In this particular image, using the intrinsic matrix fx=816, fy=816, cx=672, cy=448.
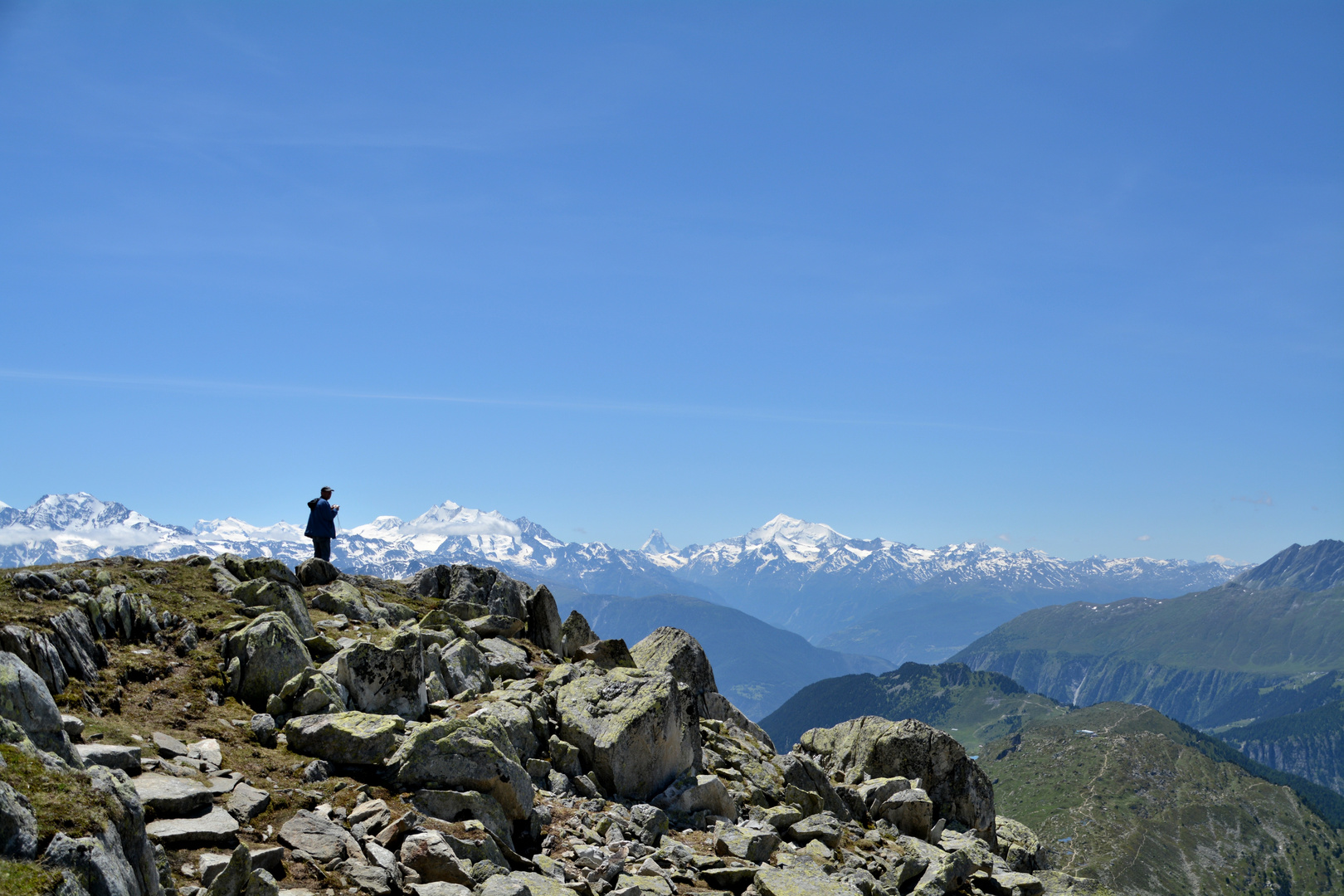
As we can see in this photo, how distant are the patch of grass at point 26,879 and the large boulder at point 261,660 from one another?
11704 mm

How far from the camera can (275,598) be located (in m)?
26.0

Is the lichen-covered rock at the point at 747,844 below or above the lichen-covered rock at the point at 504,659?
below

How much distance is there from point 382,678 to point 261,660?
3.01 metres

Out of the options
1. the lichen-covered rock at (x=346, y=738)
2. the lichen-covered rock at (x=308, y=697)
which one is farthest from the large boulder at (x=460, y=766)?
the lichen-covered rock at (x=308, y=697)

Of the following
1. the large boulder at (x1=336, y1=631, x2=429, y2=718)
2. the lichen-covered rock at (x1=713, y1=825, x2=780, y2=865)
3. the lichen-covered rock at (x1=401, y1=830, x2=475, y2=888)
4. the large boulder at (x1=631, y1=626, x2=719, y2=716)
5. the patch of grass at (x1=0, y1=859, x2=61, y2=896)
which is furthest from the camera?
the large boulder at (x1=631, y1=626, x2=719, y2=716)

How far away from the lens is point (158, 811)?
524 inches

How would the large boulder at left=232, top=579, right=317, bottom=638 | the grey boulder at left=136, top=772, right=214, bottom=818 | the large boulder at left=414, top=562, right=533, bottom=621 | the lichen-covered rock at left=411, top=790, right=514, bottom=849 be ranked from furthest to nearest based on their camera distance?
the large boulder at left=414, top=562, right=533, bottom=621 → the large boulder at left=232, top=579, right=317, bottom=638 → the lichen-covered rock at left=411, top=790, right=514, bottom=849 → the grey boulder at left=136, top=772, right=214, bottom=818

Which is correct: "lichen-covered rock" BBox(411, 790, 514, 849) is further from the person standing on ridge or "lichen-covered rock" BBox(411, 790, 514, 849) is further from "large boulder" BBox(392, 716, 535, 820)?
the person standing on ridge

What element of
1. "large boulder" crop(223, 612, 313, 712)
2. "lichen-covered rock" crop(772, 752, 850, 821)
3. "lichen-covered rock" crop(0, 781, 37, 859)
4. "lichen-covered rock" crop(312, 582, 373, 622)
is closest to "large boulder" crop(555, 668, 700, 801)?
"lichen-covered rock" crop(772, 752, 850, 821)

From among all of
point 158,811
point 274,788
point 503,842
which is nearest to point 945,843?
point 503,842

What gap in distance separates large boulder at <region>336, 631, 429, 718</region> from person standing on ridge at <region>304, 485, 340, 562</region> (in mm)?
14697

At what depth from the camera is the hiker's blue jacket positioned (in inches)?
1372

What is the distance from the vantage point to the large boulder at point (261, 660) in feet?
67.4

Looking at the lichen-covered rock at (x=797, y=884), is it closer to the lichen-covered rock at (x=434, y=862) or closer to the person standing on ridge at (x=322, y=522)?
the lichen-covered rock at (x=434, y=862)
